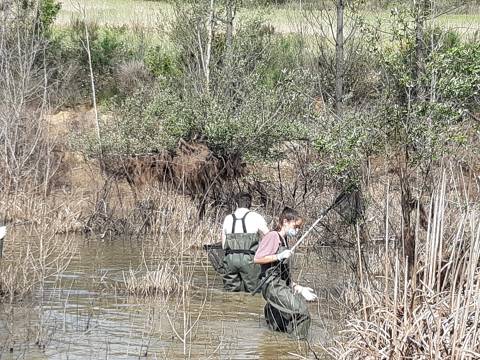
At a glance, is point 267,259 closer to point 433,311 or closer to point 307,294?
point 307,294

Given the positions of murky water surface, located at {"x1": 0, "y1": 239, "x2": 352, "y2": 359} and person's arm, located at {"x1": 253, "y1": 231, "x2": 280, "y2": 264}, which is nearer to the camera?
murky water surface, located at {"x1": 0, "y1": 239, "x2": 352, "y2": 359}

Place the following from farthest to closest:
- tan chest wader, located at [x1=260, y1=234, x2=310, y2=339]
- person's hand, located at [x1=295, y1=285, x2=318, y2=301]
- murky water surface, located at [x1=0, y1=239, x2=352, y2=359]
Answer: tan chest wader, located at [x1=260, y1=234, x2=310, y2=339] → person's hand, located at [x1=295, y1=285, x2=318, y2=301] → murky water surface, located at [x1=0, y1=239, x2=352, y2=359]

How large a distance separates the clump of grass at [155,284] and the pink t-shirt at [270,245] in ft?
8.02

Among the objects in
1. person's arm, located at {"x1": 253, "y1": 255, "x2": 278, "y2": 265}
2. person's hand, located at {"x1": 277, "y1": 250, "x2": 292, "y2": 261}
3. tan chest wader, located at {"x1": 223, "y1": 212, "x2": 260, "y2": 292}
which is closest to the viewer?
person's hand, located at {"x1": 277, "y1": 250, "x2": 292, "y2": 261}

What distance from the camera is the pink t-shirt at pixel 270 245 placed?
10.7 m

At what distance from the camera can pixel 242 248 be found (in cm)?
1357

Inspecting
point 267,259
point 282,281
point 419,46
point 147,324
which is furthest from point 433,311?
point 419,46

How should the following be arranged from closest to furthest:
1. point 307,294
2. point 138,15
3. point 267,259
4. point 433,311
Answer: point 433,311
point 307,294
point 267,259
point 138,15

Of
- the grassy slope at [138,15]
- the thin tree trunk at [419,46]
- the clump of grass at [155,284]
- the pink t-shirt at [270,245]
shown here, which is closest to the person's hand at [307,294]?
the pink t-shirt at [270,245]

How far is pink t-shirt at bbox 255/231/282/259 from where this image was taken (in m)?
10.7

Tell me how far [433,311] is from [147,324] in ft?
16.4

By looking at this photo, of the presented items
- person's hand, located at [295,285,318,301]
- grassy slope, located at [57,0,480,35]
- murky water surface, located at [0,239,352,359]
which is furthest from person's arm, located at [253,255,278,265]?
grassy slope, located at [57,0,480,35]

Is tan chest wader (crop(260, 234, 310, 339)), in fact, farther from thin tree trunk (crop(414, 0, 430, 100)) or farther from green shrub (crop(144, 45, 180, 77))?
green shrub (crop(144, 45, 180, 77))

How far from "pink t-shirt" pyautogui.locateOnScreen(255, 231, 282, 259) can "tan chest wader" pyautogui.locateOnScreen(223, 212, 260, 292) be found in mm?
2630
